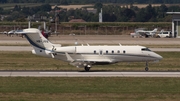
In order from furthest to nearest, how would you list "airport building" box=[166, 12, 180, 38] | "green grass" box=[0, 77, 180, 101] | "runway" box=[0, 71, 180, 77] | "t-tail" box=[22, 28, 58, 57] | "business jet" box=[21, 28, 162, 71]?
"airport building" box=[166, 12, 180, 38], "t-tail" box=[22, 28, 58, 57], "business jet" box=[21, 28, 162, 71], "runway" box=[0, 71, 180, 77], "green grass" box=[0, 77, 180, 101]

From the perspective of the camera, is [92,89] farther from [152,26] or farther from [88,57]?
[152,26]

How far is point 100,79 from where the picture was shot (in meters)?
43.6

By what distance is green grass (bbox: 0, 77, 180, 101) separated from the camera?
35156 mm

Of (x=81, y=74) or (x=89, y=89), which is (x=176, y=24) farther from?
(x=89, y=89)

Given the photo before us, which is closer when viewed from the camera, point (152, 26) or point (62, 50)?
point (62, 50)

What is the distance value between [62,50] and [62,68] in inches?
160

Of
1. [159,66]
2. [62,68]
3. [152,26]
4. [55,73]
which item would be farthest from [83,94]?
[152,26]

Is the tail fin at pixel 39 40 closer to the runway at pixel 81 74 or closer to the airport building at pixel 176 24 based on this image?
the runway at pixel 81 74

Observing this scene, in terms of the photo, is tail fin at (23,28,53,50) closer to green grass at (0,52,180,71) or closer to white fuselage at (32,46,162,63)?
white fuselage at (32,46,162,63)

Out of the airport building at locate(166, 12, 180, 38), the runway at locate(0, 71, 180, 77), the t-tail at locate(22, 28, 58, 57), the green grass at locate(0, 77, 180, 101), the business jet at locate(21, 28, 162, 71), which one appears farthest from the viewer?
the airport building at locate(166, 12, 180, 38)

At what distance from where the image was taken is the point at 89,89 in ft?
126

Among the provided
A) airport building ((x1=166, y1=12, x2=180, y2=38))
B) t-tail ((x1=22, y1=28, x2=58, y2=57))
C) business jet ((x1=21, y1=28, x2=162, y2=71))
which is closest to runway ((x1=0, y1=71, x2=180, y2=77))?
business jet ((x1=21, y1=28, x2=162, y2=71))

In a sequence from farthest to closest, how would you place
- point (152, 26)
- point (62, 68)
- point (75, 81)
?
1. point (152, 26)
2. point (62, 68)
3. point (75, 81)

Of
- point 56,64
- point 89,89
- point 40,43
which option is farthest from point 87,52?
point 89,89
